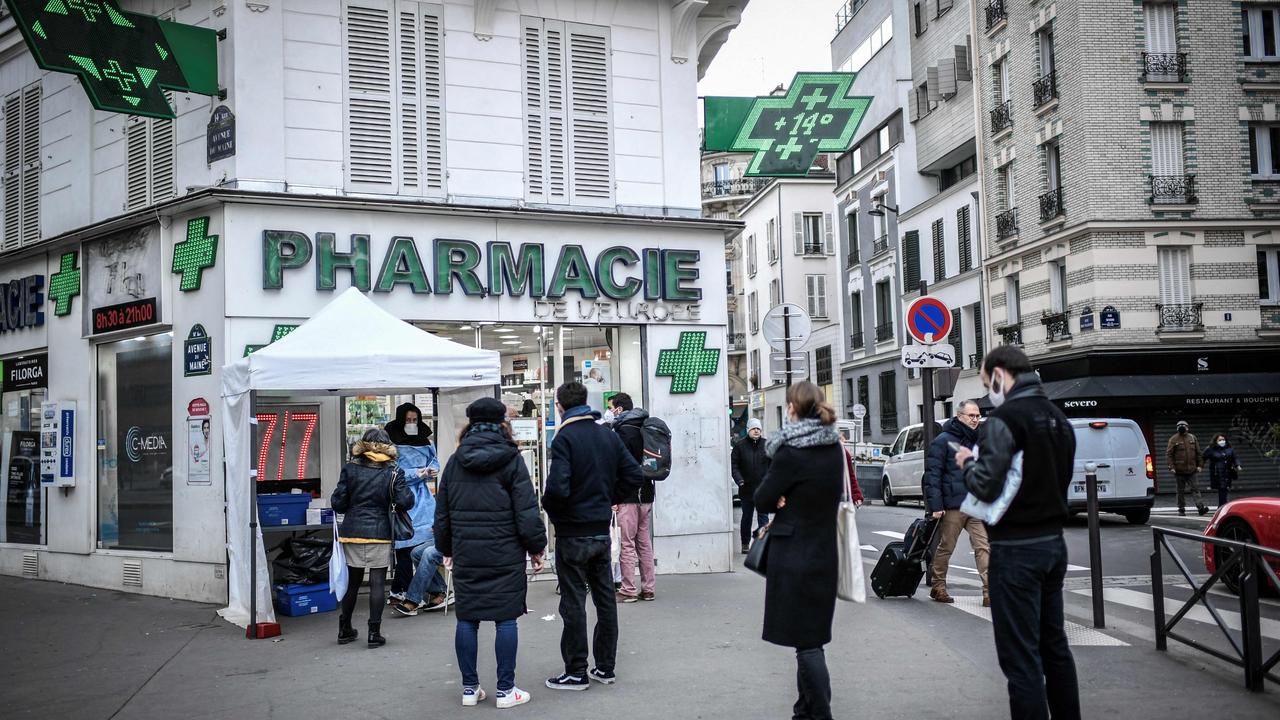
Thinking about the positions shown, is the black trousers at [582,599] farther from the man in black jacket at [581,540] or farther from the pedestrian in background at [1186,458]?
the pedestrian in background at [1186,458]

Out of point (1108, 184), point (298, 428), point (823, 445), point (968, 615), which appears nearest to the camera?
point (823, 445)

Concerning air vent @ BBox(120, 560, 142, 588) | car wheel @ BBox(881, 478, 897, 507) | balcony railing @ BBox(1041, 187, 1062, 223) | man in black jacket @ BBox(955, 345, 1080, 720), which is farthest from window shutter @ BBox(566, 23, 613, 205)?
balcony railing @ BBox(1041, 187, 1062, 223)

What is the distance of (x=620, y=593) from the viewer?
11.2 metres

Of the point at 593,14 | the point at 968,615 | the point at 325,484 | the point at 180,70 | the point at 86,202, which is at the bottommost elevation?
the point at 968,615

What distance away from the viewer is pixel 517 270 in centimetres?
1290

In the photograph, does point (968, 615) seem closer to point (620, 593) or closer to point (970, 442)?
point (970, 442)

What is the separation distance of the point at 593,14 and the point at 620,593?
7.01 metres

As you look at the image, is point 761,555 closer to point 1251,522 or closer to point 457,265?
point 1251,522

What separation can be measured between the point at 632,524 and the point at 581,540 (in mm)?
3604

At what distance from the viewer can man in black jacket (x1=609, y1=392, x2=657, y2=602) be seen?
11000 millimetres

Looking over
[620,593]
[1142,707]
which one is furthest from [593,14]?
[1142,707]

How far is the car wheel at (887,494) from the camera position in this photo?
2747 centimetres

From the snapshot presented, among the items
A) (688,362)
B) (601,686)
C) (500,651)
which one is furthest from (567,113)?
(500,651)

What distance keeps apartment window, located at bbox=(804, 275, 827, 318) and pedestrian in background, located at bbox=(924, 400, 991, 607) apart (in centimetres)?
4453
